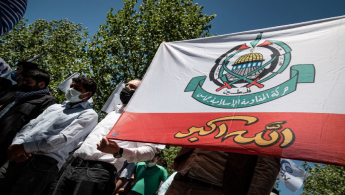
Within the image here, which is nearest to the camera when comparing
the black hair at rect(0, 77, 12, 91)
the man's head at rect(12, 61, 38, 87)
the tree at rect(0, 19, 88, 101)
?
the man's head at rect(12, 61, 38, 87)

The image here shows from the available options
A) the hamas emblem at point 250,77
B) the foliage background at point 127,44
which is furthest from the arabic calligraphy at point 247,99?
the foliage background at point 127,44

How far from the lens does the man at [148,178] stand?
4.20m

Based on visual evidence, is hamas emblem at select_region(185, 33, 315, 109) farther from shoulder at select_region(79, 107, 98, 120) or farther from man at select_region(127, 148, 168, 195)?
man at select_region(127, 148, 168, 195)

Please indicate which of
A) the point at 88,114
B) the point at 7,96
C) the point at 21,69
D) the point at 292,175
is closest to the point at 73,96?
the point at 88,114

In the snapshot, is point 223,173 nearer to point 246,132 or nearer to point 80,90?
point 246,132

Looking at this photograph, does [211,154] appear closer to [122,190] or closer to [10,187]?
[10,187]

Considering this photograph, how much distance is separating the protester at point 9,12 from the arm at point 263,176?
272 centimetres

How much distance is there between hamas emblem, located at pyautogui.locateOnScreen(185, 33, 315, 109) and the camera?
167 centimetres

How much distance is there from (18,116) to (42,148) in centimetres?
85

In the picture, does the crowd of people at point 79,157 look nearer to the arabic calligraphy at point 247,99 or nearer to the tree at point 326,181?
the arabic calligraphy at point 247,99

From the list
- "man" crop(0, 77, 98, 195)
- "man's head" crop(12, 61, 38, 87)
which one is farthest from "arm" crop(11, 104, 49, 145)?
"man's head" crop(12, 61, 38, 87)

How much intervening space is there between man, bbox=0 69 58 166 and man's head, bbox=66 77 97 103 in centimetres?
55

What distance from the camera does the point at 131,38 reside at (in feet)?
39.2

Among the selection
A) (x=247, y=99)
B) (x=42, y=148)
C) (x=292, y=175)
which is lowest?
(x=42, y=148)
